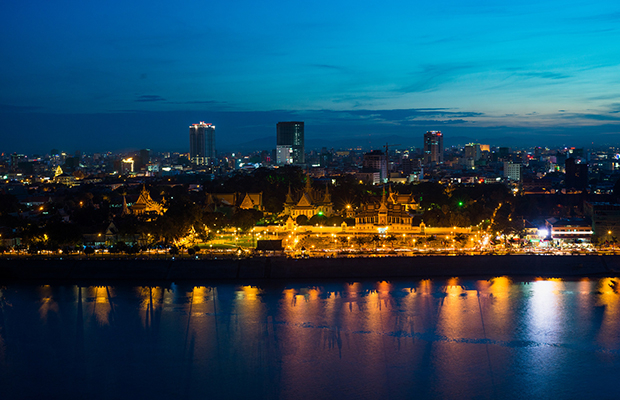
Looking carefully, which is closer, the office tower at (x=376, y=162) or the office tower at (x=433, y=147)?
the office tower at (x=376, y=162)

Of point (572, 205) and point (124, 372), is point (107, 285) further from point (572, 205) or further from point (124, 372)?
point (572, 205)

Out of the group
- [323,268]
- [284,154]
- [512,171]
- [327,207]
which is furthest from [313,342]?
[284,154]

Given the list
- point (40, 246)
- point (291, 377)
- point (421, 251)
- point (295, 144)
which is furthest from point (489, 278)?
point (295, 144)

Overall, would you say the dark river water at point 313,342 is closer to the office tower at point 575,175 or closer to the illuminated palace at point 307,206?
the illuminated palace at point 307,206

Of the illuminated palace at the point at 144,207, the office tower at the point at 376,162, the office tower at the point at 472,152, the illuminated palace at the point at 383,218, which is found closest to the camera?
the illuminated palace at the point at 383,218

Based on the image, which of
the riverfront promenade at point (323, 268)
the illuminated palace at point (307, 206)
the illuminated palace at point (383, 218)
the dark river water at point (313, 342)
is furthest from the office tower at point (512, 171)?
the dark river water at point (313, 342)

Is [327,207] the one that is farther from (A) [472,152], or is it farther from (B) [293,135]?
(A) [472,152]
